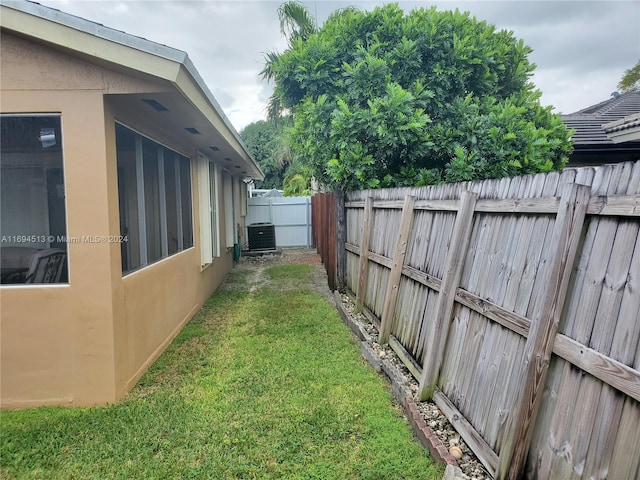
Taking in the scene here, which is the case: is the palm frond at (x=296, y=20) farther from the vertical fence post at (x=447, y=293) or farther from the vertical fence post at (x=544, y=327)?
the vertical fence post at (x=544, y=327)

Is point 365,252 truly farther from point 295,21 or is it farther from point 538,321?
point 295,21

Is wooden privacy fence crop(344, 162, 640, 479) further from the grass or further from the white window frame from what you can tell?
the white window frame

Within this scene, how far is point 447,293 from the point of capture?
10.4 ft

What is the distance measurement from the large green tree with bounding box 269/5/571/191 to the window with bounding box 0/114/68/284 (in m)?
3.63

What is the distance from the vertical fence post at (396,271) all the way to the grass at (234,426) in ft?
1.52

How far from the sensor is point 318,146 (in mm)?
6344

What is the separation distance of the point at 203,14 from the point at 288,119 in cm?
494

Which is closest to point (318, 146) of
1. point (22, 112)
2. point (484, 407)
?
point (22, 112)

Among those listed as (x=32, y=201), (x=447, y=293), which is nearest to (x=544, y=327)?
(x=447, y=293)

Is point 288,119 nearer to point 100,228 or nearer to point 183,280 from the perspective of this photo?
point 183,280

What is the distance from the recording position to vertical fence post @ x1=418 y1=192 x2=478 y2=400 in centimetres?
300

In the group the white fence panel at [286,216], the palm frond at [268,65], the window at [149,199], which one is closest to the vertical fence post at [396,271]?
the window at [149,199]

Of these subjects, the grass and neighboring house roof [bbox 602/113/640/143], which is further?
neighboring house roof [bbox 602/113/640/143]

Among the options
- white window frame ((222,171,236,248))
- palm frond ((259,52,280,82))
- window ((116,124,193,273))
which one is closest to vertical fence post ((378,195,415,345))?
window ((116,124,193,273))
